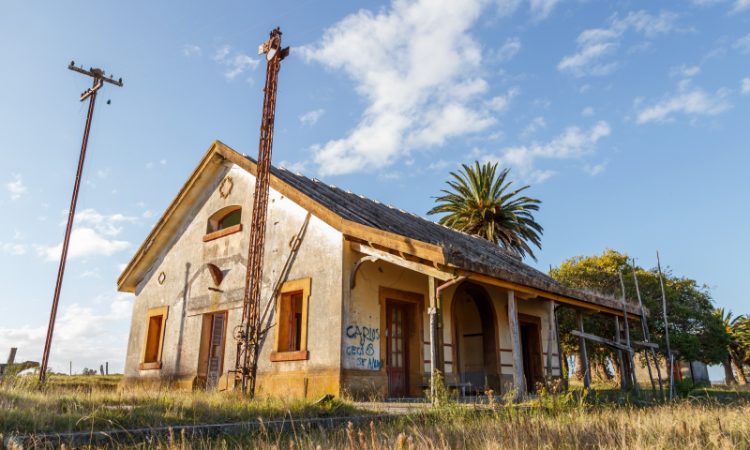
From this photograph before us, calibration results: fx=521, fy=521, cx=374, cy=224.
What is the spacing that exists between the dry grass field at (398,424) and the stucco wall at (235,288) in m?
2.97

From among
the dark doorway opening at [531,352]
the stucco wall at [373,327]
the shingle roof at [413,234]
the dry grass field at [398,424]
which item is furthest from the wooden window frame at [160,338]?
the dark doorway opening at [531,352]

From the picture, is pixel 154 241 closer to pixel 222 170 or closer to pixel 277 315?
pixel 222 170

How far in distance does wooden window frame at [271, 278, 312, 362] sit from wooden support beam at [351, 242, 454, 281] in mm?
1547

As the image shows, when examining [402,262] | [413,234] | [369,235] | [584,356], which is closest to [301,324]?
[369,235]

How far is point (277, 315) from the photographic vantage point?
1214 centimetres

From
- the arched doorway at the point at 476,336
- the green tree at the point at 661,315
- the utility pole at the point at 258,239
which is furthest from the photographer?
the green tree at the point at 661,315

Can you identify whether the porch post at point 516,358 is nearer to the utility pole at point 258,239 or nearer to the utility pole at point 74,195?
the utility pole at point 258,239

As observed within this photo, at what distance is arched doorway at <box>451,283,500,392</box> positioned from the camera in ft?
46.6

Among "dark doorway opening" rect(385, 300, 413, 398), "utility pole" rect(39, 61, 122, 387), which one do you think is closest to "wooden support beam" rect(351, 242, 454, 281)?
"dark doorway opening" rect(385, 300, 413, 398)

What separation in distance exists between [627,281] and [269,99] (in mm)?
21708

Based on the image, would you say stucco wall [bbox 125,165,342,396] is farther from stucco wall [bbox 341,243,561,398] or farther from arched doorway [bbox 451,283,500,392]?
arched doorway [bbox 451,283,500,392]

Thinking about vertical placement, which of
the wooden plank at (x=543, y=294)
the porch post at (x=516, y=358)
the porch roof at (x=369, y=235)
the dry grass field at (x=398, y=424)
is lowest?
the dry grass field at (x=398, y=424)

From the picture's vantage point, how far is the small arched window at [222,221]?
583 inches

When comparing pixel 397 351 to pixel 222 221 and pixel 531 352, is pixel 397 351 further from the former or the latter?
pixel 222 221
